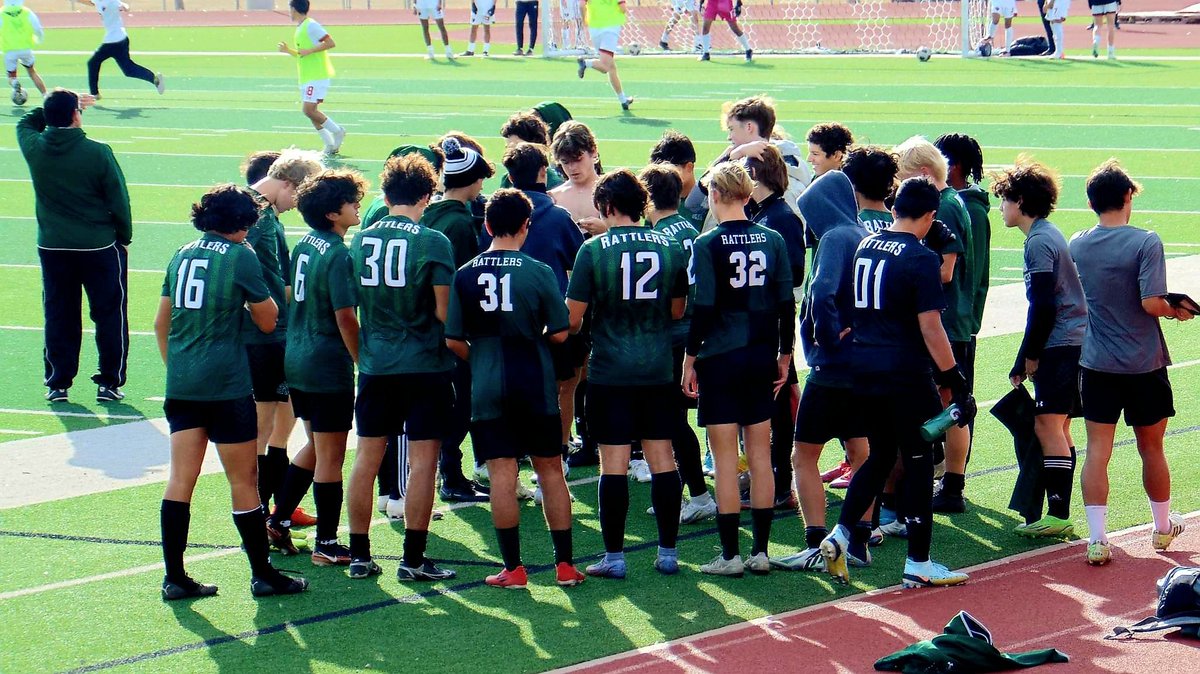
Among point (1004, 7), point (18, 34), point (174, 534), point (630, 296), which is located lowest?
point (174, 534)

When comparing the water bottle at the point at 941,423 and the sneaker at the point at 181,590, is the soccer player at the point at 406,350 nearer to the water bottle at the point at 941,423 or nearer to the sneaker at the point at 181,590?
the sneaker at the point at 181,590

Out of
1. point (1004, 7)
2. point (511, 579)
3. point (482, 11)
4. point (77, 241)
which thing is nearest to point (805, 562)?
point (511, 579)

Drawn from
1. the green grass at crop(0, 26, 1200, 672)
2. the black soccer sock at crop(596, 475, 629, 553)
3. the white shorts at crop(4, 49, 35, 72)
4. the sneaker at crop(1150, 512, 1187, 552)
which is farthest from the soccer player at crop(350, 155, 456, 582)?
the white shorts at crop(4, 49, 35, 72)

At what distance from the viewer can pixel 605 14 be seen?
24.8 metres

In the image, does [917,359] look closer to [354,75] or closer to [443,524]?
[443,524]

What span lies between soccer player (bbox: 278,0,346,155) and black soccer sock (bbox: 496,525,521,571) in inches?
559

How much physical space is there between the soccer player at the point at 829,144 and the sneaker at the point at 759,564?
218cm

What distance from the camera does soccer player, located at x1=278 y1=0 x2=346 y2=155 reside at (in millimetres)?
20109

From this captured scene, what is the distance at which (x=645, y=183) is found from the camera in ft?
23.2

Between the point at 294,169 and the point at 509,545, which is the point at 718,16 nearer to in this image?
the point at 294,169

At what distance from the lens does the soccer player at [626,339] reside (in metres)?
6.70

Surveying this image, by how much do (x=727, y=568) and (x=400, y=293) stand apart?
1971 mm

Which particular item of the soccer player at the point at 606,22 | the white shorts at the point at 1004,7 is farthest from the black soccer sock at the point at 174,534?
the white shorts at the point at 1004,7

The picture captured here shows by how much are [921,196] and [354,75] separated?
2689 cm
